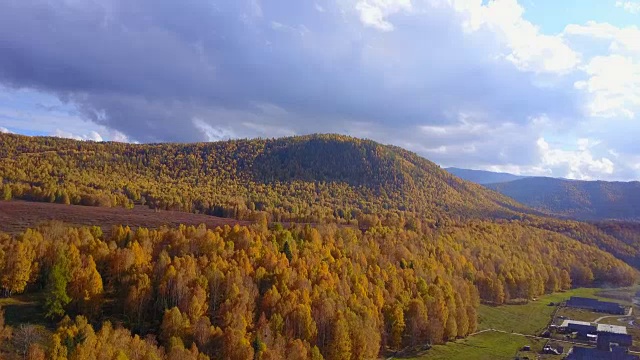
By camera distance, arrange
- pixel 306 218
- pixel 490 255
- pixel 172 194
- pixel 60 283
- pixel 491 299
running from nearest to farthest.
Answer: pixel 60 283 < pixel 491 299 < pixel 490 255 < pixel 306 218 < pixel 172 194

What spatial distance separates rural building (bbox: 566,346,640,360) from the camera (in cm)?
8288

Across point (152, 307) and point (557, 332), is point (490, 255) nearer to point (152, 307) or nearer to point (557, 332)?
point (557, 332)

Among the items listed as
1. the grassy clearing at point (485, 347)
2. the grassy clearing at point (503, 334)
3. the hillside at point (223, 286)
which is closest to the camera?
the hillside at point (223, 286)

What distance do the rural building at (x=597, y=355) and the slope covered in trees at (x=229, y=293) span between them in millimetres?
19643

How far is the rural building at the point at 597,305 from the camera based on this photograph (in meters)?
129

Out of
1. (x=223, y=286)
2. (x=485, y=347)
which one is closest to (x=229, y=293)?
(x=223, y=286)

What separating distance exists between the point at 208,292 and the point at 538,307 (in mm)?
95267

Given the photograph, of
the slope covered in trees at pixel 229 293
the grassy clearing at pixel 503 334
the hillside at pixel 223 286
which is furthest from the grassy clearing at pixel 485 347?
the slope covered in trees at pixel 229 293

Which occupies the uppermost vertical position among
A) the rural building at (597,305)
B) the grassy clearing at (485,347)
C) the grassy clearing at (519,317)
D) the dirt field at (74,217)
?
the dirt field at (74,217)

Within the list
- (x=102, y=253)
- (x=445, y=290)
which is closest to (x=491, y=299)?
(x=445, y=290)

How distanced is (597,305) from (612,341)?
42.4 meters

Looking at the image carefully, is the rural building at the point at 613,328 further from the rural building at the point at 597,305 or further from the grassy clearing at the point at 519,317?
the rural building at the point at 597,305

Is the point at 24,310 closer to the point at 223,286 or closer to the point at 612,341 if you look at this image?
the point at 223,286

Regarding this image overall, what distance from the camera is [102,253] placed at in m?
76.5
